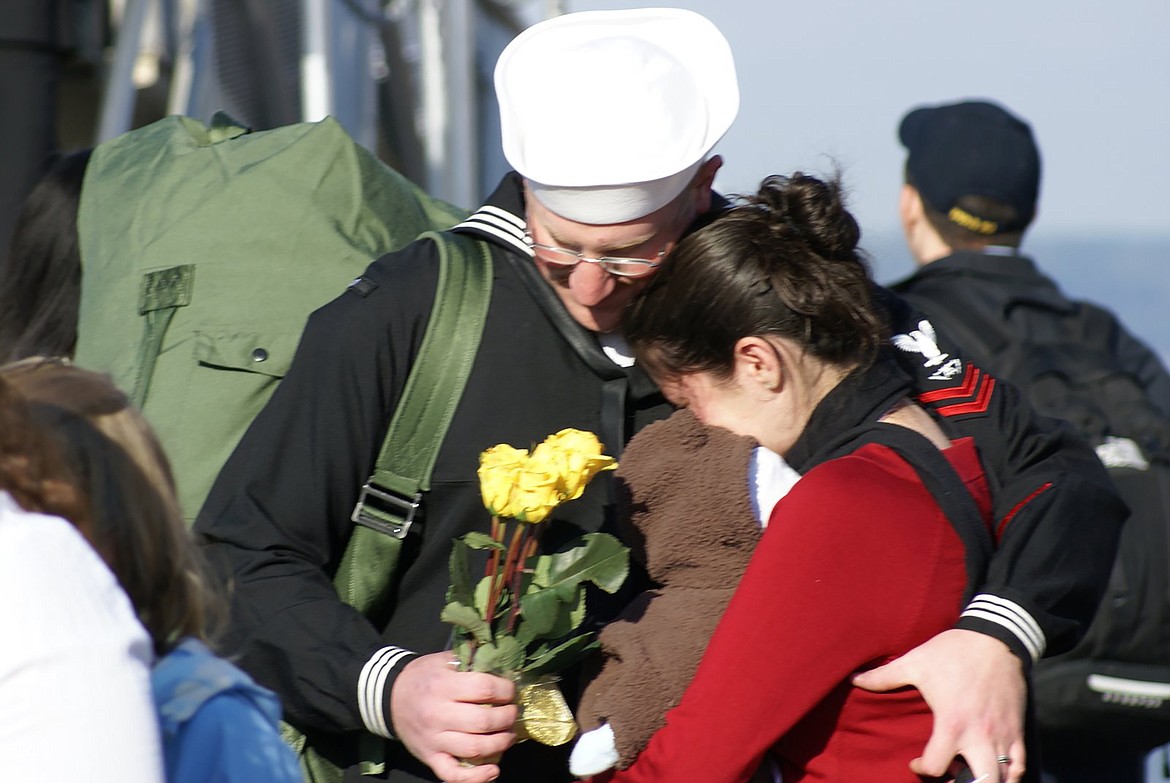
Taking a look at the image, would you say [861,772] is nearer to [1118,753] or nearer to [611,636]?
[611,636]

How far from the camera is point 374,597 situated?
197 centimetres

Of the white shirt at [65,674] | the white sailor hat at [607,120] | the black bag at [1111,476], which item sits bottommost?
the black bag at [1111,476]

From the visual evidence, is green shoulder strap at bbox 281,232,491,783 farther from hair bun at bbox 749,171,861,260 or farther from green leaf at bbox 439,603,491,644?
hair bun at bbox 749,171,861,260

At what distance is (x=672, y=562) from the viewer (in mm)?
1896

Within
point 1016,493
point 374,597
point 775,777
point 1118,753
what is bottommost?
point 1118,753

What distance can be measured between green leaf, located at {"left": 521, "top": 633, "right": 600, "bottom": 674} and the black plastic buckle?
0.27m

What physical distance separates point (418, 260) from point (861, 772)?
2.98 feet

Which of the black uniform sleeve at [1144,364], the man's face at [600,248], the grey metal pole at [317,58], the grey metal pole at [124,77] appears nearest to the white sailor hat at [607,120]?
the man's face at [600,248]

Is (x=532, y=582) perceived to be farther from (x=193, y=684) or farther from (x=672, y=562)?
(x=193, y=684)

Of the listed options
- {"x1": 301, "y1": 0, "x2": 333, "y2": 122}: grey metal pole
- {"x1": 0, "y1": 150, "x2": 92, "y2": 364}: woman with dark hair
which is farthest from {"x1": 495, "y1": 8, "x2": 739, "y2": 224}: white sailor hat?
{"x1": 301, "y1": 0, "x2": 333, "y2": 122}: grey metal pole

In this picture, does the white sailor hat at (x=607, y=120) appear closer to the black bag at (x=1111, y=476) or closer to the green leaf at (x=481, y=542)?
the green leaf at (x=481, y=542)

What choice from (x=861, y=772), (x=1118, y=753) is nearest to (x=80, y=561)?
(x=861, y=772)

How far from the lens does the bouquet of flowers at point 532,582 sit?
5.62 feet

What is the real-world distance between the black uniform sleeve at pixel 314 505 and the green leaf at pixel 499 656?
141 mm
